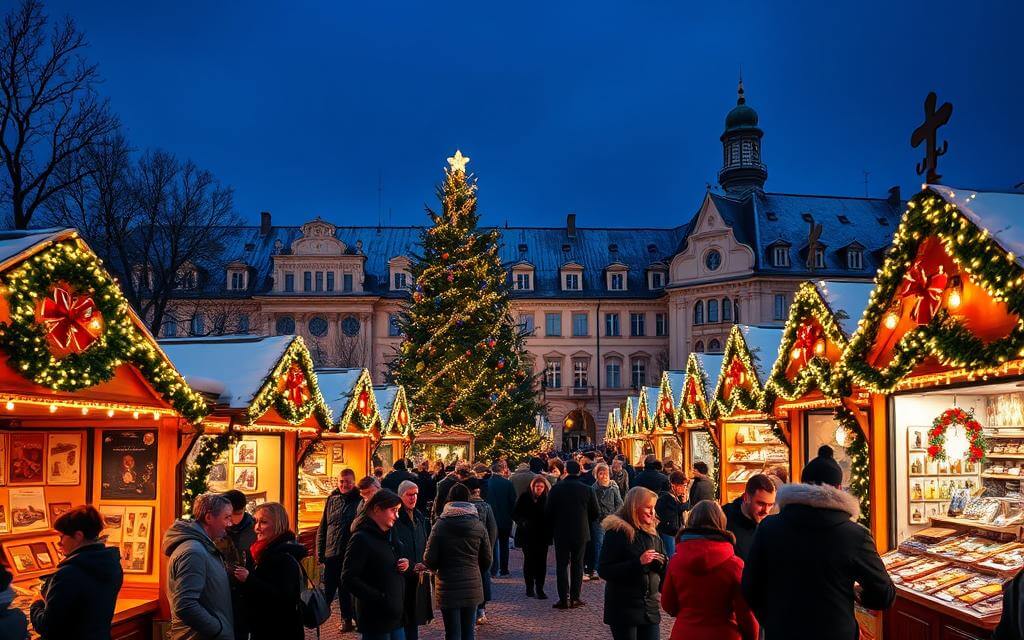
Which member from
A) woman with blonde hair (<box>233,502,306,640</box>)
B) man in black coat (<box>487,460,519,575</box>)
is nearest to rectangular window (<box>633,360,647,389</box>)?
man in black coat (<box>487,460,519,575</box>)

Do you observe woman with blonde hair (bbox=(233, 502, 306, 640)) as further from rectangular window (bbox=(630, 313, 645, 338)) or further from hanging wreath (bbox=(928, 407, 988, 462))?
rectangular window (bbox=(630, 313, 645, 338))

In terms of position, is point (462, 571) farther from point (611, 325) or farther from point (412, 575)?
point (611, 325)

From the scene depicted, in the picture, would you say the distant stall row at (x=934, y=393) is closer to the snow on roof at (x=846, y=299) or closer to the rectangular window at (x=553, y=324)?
the snow on roof at (x=846, y=299)

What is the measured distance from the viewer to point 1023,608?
160 inches

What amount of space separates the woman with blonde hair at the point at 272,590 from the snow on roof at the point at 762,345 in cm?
889

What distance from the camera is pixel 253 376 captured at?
10305 millimetres

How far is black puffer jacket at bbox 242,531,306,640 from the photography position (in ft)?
19.0

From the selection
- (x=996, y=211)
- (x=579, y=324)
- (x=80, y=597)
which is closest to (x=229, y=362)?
(x=80, y=597)

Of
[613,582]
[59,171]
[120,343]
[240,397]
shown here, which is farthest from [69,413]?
[59,171]

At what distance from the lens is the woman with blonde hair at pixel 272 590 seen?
5793 mm

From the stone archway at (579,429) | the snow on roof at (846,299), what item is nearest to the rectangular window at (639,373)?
the stone archway at (579,429)

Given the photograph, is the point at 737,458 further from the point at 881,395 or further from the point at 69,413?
the point at 69,413

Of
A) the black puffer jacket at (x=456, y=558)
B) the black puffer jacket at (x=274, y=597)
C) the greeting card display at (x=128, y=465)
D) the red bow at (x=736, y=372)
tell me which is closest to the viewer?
the black puffer jacket at (x=274, y=597)

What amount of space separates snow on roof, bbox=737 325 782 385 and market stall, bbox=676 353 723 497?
196cm
